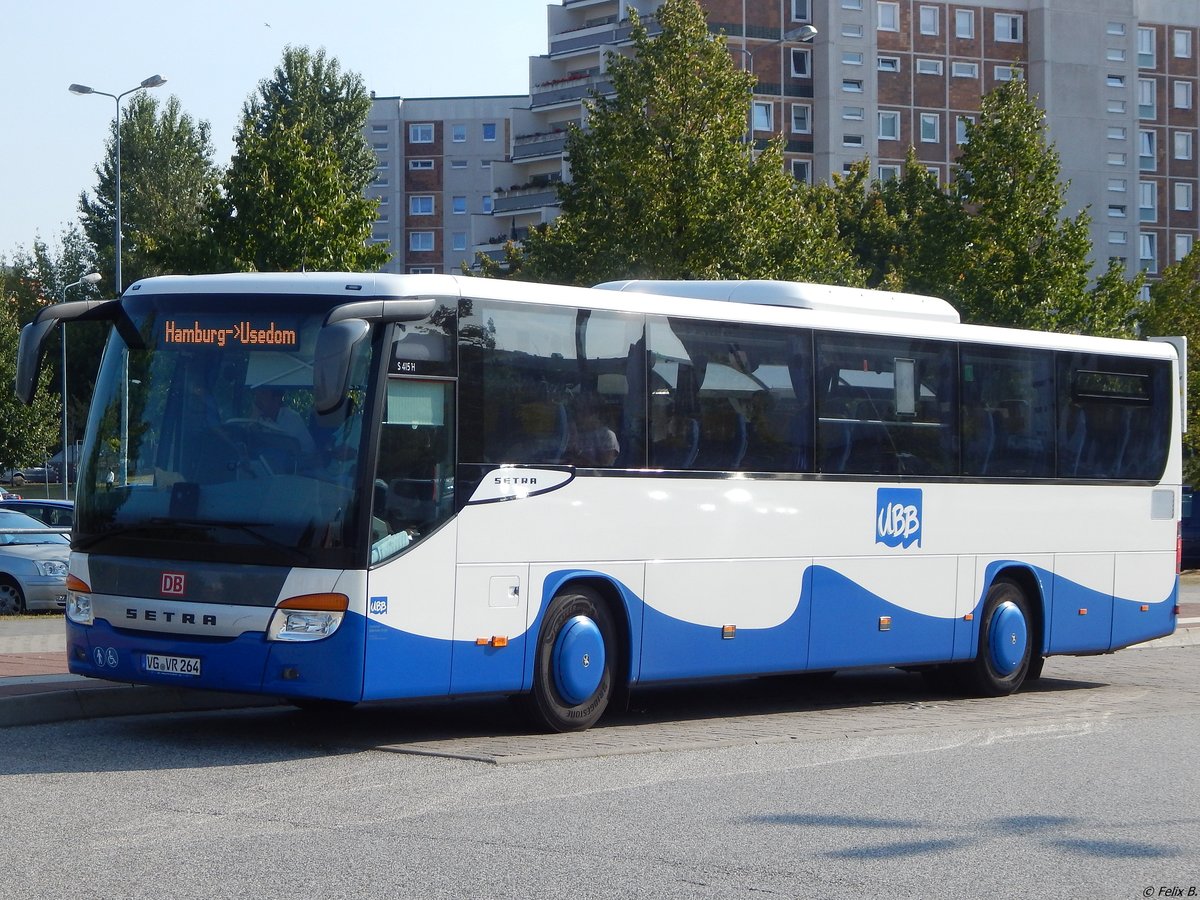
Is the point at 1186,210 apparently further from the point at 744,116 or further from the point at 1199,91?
the point at 744,116

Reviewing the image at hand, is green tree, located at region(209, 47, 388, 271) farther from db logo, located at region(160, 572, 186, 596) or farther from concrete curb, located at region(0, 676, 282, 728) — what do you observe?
db logo, located at region(160, 572, 186, 596)

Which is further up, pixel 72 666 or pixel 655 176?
pixel 655 176

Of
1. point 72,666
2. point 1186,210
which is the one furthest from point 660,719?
point 1186,210

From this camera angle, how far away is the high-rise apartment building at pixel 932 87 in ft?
283

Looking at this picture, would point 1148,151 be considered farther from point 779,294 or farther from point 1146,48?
point 779,294

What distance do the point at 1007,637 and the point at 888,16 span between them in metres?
77.6

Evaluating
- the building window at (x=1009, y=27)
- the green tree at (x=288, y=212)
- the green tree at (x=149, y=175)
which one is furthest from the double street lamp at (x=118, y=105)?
the building window at (x=1009, y=27)

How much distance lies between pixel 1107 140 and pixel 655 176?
224ft

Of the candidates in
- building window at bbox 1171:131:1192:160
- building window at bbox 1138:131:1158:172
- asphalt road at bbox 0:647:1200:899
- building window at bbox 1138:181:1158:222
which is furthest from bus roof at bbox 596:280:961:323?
building window at bbox 1171:131:1192:160

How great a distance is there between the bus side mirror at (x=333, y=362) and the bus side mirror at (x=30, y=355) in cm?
206

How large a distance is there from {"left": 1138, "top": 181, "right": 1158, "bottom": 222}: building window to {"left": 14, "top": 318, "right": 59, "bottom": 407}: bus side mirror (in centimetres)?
9391

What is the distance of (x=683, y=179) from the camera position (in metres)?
30.9

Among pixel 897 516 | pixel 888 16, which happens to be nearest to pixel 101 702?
pixel 897 516

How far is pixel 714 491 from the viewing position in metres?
12.6
